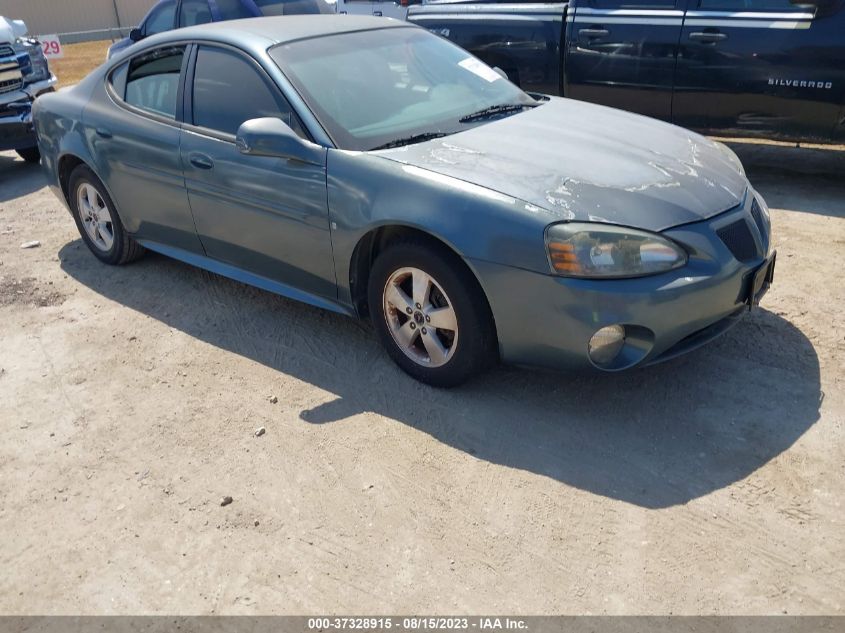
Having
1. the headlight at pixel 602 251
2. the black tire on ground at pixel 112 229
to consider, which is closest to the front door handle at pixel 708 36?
the headlight at pixel 602 251

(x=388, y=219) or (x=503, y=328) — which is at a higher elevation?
(x=388, y=219)

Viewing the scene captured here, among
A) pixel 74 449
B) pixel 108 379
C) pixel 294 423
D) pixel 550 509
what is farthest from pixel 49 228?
pixel 550 509

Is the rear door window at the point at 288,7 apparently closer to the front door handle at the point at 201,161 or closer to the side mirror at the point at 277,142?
the front door handle at the point at 201,161

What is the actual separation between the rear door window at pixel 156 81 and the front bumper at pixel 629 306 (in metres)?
2.41

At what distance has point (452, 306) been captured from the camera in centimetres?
350

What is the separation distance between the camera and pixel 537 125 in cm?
413

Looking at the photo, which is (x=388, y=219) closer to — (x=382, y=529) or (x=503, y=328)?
(x=503, y=328)

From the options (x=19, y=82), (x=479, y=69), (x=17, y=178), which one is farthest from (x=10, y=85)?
(x=479, y=69)

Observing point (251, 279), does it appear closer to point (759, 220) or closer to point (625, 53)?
point (759, 220)

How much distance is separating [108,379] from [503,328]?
7.14 feet

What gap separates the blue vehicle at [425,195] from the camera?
3.24m

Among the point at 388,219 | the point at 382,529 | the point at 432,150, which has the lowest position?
the point at 382,529

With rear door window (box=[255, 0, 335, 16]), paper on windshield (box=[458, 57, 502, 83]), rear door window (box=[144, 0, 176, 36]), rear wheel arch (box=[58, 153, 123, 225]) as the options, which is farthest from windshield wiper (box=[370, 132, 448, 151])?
rear door window (box=[144, 0, 176, 36])

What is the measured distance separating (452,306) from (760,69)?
4.09 m
